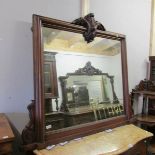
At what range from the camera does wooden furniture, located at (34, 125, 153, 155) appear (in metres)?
1.32

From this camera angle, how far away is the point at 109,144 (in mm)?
1445

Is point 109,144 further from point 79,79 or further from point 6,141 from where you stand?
point 6,141

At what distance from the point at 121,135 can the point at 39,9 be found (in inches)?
49.8

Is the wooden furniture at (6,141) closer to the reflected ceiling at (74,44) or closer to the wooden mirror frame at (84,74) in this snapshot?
the wooden mirror frame at (84,74)

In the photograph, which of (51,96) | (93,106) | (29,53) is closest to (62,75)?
(51,96)

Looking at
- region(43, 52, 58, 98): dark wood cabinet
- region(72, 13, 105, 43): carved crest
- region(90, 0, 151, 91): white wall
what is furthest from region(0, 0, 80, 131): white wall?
region(90, 0, 151, 91): white wall

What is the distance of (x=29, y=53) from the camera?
1.61 m

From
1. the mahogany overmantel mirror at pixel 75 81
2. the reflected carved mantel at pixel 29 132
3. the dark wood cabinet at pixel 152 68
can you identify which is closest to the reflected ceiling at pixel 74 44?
the mahogany overmantel mirror at pixel 75 81

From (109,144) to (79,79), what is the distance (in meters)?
0.60

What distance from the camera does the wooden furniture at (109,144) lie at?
1318mm

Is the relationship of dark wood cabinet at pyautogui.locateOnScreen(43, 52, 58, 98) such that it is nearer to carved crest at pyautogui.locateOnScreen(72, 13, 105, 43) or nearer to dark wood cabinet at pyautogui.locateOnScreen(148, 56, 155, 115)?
carved crest at pyautogui.locateOnScreen(72, 13, 105, 43)

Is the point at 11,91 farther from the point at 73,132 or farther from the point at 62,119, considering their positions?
the point at 73,132

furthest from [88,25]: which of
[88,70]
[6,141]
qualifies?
[6,141]

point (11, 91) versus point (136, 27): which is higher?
point (136, 27)
